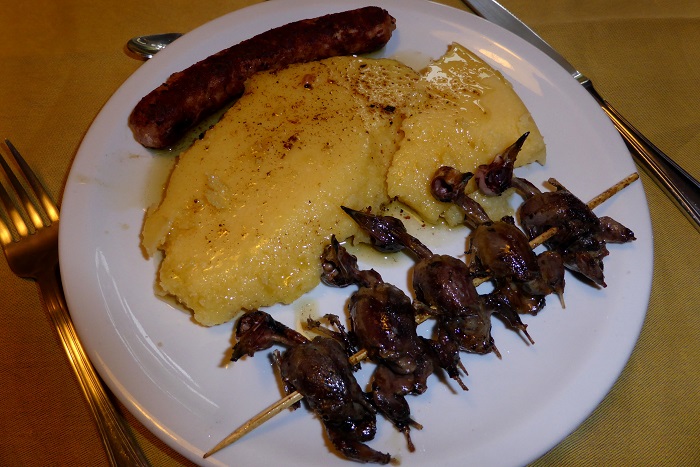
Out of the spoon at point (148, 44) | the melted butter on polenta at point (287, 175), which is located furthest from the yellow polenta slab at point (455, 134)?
the spoon at point (148, 44)

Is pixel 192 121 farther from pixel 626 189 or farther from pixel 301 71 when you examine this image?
pixel 626 189

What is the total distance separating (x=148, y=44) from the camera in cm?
361

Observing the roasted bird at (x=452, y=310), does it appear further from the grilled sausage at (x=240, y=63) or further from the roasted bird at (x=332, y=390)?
the grilled sausage at (x=240, y=63)

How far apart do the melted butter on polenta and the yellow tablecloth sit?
30.9 inches

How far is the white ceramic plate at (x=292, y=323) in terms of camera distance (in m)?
2.23

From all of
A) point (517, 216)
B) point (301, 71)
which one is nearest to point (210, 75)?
point (301, 71)

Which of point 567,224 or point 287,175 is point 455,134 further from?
point 287,175

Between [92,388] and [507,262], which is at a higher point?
[507,262]

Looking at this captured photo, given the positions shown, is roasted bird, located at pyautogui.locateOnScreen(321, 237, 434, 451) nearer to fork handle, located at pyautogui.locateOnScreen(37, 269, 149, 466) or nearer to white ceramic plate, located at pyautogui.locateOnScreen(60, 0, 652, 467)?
white ceramic plate, located at pyautogui.locateOnScreen(60, 0, 652, 467)

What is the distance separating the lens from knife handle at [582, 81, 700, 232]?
10.3 feet

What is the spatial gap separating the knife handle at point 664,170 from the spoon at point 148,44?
313 centimetres

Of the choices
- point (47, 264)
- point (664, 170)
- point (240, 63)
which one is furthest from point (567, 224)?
point (47, 264)

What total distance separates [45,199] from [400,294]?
2.12 m

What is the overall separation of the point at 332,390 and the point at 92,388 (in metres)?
1.20
